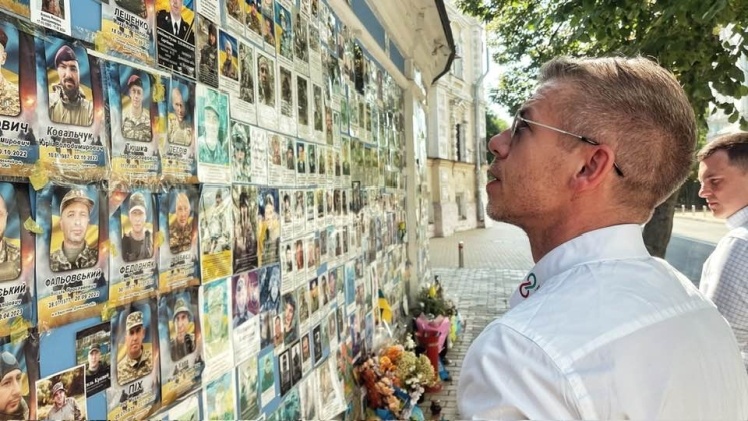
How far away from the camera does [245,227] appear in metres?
2.05

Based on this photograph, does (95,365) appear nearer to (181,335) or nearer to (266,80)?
(181,335)

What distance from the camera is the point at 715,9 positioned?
315 cm

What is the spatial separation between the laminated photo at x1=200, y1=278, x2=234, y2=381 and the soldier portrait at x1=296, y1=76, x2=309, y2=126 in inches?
42.5

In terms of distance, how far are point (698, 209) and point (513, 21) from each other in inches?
1673

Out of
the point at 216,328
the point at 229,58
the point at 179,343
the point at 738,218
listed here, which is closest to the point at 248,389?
the point at 216,328

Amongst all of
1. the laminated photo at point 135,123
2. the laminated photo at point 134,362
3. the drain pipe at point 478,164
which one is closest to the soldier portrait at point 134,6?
the laminated photo at point 135,123

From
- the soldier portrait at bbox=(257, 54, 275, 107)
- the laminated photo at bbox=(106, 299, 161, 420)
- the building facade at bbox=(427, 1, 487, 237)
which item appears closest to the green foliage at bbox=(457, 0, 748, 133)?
the soldier portrait at bbox=(257, 54, 275, 107)

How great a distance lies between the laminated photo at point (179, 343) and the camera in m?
1.51

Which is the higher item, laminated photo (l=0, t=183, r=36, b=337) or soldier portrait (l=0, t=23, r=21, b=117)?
soldier portrait (l=0, t=23, r=21, b=117)

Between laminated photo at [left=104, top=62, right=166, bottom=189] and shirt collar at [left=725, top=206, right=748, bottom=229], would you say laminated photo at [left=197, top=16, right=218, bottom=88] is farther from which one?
shirt collar at [left=725, top=206, right=748, bottom=229]

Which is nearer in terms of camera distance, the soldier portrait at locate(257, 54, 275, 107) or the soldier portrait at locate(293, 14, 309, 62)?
the soldier portrait at locate(257, 54, 275, 107)

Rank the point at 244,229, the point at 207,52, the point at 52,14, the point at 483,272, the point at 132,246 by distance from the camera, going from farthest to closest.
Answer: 1. the point at 483,272
2. the point at 244,229
3. the point at 207,52
4. the point at 132,246
5. the point at 52,14

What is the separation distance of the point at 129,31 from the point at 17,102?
0.44 metres

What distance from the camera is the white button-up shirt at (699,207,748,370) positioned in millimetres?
2473
